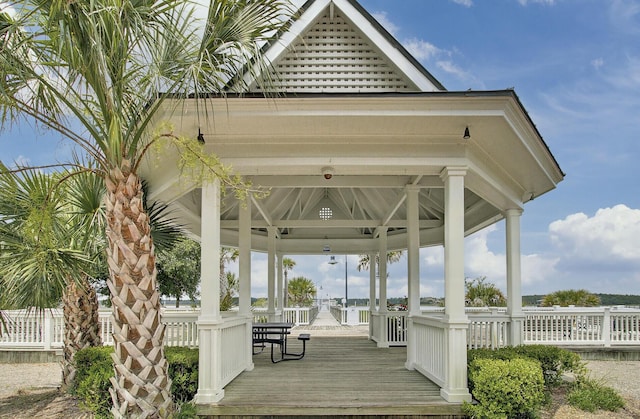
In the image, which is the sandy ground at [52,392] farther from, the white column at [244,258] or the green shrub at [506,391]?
the white column at [244,258]

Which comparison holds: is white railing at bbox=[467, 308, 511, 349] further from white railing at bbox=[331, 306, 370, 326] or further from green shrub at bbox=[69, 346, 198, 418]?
white railing at bbox=[331, 306, 370, 326]

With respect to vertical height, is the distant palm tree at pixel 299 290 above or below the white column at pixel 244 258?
below

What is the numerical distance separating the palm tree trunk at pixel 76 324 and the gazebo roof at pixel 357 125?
80.7 inches

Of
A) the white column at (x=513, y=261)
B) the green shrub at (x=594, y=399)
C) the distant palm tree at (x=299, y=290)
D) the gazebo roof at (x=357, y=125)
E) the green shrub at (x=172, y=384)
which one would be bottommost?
the distant palm tree at (x=299, y=290)

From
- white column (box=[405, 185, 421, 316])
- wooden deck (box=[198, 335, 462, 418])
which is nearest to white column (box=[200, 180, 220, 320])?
wooden deck (box=[198, 335, 462, 418])

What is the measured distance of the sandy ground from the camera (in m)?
7.95

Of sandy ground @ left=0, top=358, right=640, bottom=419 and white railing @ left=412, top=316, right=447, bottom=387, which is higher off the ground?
white railing @ left=412, top=316, right=447, bottom=387

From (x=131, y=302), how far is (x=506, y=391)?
4.62 metres

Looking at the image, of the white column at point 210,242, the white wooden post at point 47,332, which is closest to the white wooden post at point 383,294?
the white column at point 210,242

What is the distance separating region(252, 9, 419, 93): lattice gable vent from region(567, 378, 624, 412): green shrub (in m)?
5.38

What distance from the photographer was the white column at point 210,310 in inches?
284

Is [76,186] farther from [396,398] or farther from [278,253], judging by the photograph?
[278,253]

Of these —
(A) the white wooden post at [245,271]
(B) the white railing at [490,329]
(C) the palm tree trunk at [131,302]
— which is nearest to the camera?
(C) the palm tree trunk at [131,302]

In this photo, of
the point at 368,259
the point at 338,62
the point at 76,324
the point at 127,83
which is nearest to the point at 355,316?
the point at 368,259
